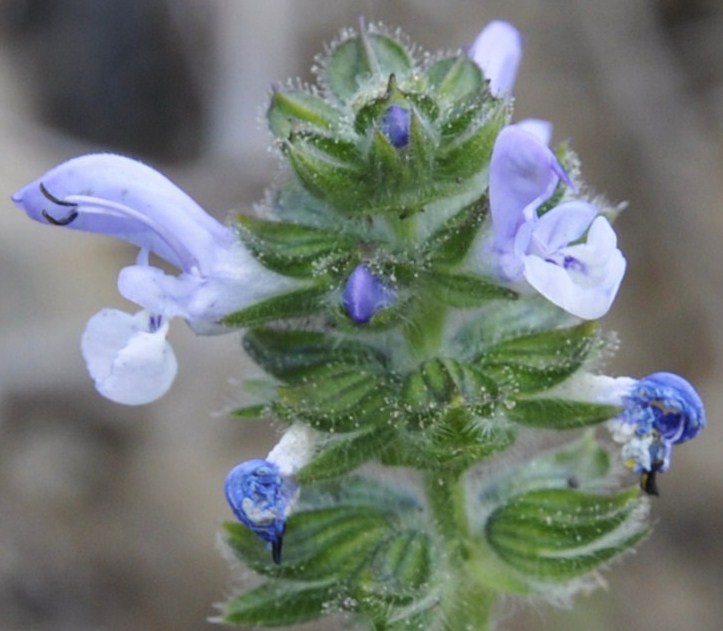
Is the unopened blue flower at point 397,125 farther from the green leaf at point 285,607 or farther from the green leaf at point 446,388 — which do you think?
the green leaf at point 285,607

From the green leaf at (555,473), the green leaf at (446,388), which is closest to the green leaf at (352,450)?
the green leaf at (446,388)

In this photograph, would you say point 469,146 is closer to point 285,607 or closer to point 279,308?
point 279,308

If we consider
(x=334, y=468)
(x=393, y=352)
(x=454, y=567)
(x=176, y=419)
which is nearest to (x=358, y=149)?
(x=393, y=352)

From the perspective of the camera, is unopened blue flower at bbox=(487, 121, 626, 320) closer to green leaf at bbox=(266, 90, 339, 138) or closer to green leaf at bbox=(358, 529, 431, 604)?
green leaf at bbox=(266, 90, 339, 138)

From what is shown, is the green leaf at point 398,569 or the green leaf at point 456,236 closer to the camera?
the green leaf at point 456,236

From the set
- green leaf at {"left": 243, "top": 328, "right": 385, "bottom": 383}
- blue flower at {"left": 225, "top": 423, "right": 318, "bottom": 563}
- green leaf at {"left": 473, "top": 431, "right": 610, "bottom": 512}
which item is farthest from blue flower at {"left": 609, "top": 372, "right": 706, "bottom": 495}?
blue flower at {"left": 225, "top": 423, "right": 318, "bottom": 563}
